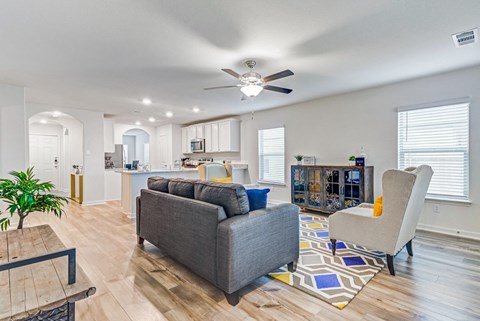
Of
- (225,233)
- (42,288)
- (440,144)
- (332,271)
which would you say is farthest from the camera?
(440,144)

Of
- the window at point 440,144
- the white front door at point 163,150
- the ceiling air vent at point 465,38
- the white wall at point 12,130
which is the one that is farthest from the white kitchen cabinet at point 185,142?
the ceiling air vent at point 465,38

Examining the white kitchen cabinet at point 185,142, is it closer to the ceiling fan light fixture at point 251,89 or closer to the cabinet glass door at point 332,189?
the cabinet glass door at point 332,189

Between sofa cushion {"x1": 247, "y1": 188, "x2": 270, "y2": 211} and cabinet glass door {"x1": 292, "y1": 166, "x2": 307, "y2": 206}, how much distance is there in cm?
288

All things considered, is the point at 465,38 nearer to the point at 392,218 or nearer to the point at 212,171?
the point at 392,218

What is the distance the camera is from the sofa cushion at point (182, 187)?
8.71ft

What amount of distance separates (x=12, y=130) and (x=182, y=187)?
12.8ft

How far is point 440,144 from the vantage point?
378cm

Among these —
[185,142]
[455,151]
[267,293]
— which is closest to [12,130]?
[185,142]

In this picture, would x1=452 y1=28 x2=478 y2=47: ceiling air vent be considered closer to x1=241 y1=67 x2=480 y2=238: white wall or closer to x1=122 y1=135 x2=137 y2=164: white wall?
x1=241 y1=67 x2=480 y2=238: white wall

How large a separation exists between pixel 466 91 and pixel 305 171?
9.10 feet

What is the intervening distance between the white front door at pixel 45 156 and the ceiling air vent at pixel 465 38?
10.7m

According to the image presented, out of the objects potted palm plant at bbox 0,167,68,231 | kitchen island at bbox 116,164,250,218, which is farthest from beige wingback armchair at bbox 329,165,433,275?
kitchen island at bbox 116,164,250,218

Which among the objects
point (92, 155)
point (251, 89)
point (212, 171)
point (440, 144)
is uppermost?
point (251, 89)

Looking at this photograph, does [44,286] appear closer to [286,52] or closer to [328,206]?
[286,52]
